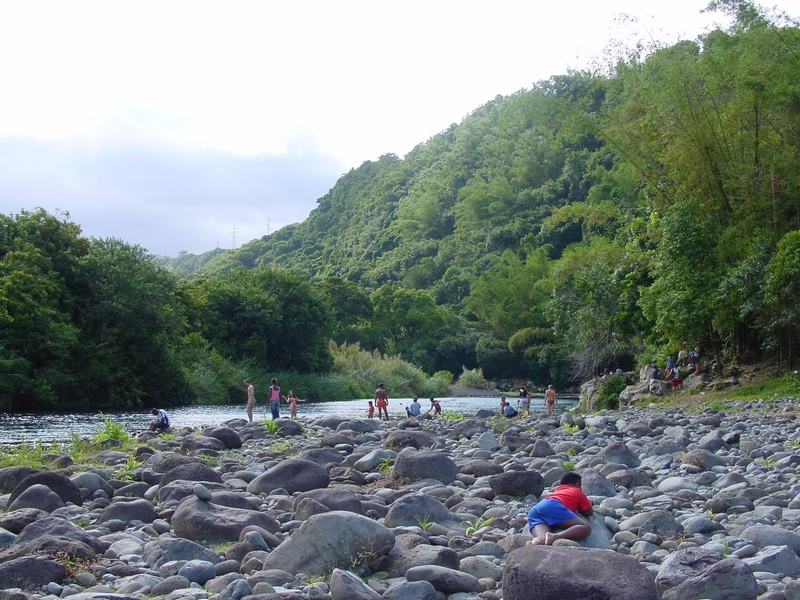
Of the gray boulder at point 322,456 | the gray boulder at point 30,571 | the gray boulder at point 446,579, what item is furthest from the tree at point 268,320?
the gray boulder at point 446,579

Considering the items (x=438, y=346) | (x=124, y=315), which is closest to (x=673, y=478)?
(x=124, y=315)

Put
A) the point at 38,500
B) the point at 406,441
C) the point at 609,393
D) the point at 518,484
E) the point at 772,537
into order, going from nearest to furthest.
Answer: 1. the point at 772,537
2. the point at 38,500
3. the point at 518,484
4. the point at 406,441
5. the point at 609,393

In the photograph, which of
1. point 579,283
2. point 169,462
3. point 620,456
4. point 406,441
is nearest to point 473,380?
point 579,283

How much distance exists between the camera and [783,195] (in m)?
20.0

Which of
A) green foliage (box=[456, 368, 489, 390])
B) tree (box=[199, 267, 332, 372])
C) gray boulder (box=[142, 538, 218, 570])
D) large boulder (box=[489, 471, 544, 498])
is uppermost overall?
tree (box=[199, 267, 332, 372])

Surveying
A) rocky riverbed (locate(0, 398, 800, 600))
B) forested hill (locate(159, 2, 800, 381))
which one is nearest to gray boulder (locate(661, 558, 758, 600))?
rocky riverbed (locate(0, 398, 800, 600))

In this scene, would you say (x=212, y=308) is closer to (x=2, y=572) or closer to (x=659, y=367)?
(x=659, y=367)

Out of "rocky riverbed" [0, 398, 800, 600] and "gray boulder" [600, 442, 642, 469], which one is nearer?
"rocky riverbed" [0, 398, 800, 600]

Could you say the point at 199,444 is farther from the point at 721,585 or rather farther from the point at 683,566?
the point at 721,585

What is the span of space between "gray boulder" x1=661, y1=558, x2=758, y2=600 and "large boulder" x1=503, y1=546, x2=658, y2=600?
1.71ft

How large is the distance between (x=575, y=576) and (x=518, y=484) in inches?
153

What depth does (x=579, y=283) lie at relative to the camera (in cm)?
2978

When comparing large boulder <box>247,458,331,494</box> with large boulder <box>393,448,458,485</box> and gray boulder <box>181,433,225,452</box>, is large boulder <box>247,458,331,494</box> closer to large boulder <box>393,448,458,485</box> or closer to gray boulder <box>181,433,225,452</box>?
large boulder <box>393,448,458,485</box>

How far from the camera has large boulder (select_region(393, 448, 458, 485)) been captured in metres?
9.11
